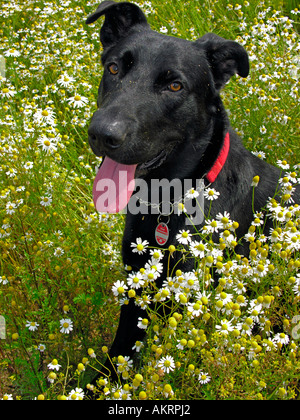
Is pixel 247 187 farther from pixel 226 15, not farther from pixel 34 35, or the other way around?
pixel 34 35

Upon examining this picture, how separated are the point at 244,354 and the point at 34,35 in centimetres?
498

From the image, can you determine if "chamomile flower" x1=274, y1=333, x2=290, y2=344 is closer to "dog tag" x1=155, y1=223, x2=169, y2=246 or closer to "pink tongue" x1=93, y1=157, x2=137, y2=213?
"dog tag" x1=155, y1=223, x2=169, y2=246

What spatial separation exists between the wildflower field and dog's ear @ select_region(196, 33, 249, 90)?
0.69 m

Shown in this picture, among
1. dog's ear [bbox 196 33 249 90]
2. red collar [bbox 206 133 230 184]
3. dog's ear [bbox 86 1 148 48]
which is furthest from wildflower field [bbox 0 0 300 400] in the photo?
dog's ear [bbox 196 33 249 90]

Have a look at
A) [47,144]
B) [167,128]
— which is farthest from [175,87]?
[47,144]

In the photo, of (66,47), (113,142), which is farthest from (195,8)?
(113,142)

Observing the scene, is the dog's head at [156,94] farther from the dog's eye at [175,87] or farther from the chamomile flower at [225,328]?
the chamomile flower at [225,328]

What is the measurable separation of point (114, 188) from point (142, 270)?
0.72m

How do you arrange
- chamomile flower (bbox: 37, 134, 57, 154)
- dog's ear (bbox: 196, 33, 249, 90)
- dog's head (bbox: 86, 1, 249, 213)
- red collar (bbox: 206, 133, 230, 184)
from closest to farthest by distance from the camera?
1. dog's head (bbox: 86, 1, 249, 213)
2. red collar (bbox: 206, 133, 230, 184)
3. dog's ear (bbox: 196, 33, 249, 90)
4. chamomile flower (bbox: 37, 134, 57, 154)

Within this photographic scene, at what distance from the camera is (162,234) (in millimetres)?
2588

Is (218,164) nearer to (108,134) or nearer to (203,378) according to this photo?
(108,134)

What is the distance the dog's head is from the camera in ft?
7.39

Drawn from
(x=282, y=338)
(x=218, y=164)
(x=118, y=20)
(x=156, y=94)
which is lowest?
(x=282, y=338)

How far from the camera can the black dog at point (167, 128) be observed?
2.34 metres
